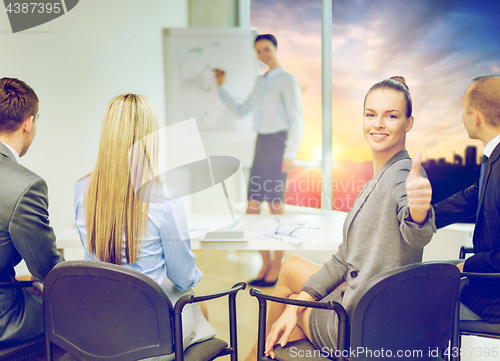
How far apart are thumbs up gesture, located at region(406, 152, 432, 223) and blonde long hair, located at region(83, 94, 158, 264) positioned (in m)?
0.80

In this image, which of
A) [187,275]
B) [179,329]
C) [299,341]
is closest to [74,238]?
[187,275]

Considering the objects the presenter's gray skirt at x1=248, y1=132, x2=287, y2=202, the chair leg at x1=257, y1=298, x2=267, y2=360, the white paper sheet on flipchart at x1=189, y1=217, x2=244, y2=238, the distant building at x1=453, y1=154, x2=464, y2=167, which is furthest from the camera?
the presenter's gray skirt at x1=248, y1=132, x2=287, y2=202

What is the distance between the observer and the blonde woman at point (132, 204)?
1168 millimetres

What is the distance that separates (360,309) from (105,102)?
2720mm

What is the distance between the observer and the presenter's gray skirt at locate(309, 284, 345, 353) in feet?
3.62

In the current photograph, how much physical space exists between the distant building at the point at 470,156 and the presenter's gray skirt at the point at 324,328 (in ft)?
6.97

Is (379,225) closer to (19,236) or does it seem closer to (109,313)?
(109,313)

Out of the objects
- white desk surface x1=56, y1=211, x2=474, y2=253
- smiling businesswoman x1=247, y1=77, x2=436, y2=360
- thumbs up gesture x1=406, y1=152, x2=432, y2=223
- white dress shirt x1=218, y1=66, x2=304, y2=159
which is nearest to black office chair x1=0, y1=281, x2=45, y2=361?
white desk surface x1=56, y1=211, x2=474, y2=253

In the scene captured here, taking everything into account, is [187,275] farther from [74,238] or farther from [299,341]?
[74,238]

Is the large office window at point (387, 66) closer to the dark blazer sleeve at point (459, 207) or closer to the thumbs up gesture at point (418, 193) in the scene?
the dark blazer sleeve at point (459, 207)

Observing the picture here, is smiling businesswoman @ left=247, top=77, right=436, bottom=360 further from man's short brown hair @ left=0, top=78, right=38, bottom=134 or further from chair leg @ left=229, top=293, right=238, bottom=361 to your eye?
man's short brown hair @ left=0, top=78, right=38, bottom=134

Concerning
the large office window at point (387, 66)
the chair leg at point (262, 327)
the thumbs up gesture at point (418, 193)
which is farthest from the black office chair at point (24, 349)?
the large office window at point (387, 66)

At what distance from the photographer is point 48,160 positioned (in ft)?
9.22

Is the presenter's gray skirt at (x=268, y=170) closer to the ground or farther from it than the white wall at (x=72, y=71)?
closer to the ground
